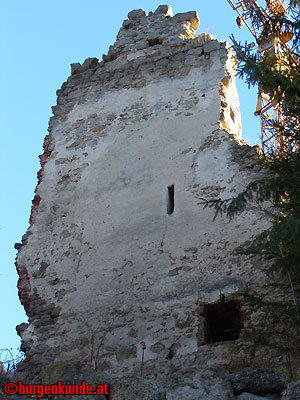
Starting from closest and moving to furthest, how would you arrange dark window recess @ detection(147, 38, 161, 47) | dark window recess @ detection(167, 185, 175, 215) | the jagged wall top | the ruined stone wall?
the ruined stone wall < dark window recess @ detection(167, 185, 175, 215) < the jagged wall top < dark window recess @ detection(147, 38, 161, 47)

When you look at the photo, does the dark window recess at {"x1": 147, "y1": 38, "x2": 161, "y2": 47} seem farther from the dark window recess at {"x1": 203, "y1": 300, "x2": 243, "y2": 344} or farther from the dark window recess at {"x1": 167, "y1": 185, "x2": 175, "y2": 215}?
the dark window recess at {"x1": 203, "y1": 300, "x2": 243, "y2": 344}

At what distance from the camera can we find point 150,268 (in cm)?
874

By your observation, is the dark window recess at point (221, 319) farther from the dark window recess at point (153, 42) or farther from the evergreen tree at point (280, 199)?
the dark window recess at point (153, 42)

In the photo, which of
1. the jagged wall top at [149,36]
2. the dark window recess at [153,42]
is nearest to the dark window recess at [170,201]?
the jagged wall top at [149,36]

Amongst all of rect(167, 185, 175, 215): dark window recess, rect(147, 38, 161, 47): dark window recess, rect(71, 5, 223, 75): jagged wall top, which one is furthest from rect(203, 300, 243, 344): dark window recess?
rect(147, 38, 161, 47): dark window recess

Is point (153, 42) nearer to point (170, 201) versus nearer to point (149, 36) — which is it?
point (149, 36)

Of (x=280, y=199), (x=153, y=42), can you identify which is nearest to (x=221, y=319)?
(x=280, y=199)

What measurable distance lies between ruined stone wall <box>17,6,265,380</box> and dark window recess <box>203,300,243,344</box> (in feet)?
0.41

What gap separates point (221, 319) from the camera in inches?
326

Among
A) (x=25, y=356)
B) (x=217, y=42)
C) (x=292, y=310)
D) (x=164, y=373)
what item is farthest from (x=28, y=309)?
(x=217, y=42)

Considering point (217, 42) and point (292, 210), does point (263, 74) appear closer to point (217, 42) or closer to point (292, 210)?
point (292, 210)

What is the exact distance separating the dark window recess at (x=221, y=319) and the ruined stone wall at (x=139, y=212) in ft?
0.41

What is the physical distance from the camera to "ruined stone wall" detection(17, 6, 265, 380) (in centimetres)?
828

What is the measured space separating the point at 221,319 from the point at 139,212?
6.12 ft
